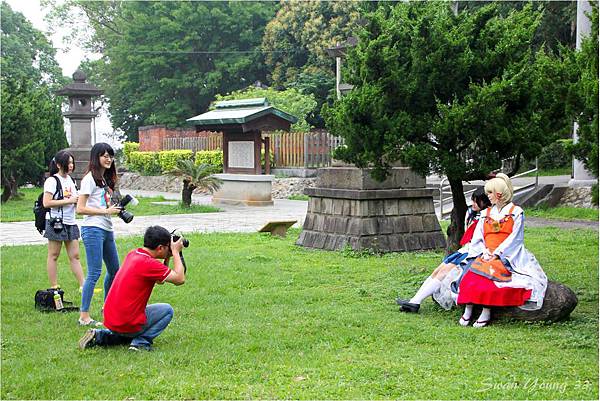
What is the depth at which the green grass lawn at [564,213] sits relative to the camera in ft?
54.5

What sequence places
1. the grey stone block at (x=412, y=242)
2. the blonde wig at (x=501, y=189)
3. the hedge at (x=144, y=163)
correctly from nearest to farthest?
the blonde wig at (x=501, y=189) → the grey stone block at (x=412, y=242) → the hedge at (x=144, y=163)

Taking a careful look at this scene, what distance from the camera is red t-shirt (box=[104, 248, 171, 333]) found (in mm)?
5871

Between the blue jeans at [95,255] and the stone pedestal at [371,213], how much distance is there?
5.09 meters

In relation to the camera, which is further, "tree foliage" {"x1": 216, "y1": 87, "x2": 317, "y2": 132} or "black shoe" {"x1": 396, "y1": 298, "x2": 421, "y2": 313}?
"tree foliage" {"x1": 216, "y1": 87, "x2": 317, "y2": 132}

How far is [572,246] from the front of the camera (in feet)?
39.3

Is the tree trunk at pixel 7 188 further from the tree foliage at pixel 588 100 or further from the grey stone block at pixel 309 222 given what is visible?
the tree foliage at pixel 588 100

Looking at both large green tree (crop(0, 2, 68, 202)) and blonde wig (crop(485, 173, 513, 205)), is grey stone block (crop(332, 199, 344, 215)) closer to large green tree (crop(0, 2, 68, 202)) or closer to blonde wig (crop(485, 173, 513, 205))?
blonde wig (crop(485, 173, 513, 205))

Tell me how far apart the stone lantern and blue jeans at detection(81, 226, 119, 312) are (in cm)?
1772

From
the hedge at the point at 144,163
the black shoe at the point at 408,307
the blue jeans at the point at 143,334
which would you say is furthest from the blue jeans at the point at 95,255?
the hedge at the point at 144,163

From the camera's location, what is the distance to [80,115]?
24.8m

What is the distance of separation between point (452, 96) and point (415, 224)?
11.0ft

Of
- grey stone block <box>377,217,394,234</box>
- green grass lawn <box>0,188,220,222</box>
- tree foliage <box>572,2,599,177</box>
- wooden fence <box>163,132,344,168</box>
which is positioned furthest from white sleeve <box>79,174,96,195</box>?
wooden fence <box>163,132,344,168</box>

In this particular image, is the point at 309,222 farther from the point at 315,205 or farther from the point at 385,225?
the point at 385,225

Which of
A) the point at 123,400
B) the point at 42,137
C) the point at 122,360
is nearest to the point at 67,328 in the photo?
the point at 122,360
